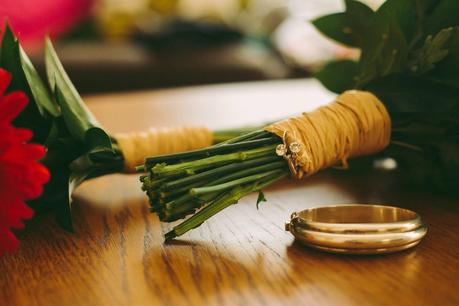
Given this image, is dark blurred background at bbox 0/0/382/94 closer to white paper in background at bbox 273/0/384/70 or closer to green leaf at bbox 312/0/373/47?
white paper in background at bbox 273/0/384/70

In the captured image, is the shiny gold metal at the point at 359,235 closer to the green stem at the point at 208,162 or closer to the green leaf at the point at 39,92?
the green stem at the point at 208,162

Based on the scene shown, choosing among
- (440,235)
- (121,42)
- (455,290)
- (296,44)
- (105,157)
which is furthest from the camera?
(121,42)

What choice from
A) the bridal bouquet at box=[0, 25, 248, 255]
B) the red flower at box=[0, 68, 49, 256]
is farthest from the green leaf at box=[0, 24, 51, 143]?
the red flower at box=[0, 68, 49, 256]

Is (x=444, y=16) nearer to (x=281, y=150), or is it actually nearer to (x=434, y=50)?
(x=434, y=50)

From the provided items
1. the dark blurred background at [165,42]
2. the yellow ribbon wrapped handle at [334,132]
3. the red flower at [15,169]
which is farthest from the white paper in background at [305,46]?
the red flower at [15,169]

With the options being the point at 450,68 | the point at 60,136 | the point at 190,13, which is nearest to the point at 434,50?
the point at 450,68

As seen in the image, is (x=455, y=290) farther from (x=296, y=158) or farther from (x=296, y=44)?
(x=296, y=44)

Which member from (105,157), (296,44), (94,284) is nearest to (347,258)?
(94,284)
